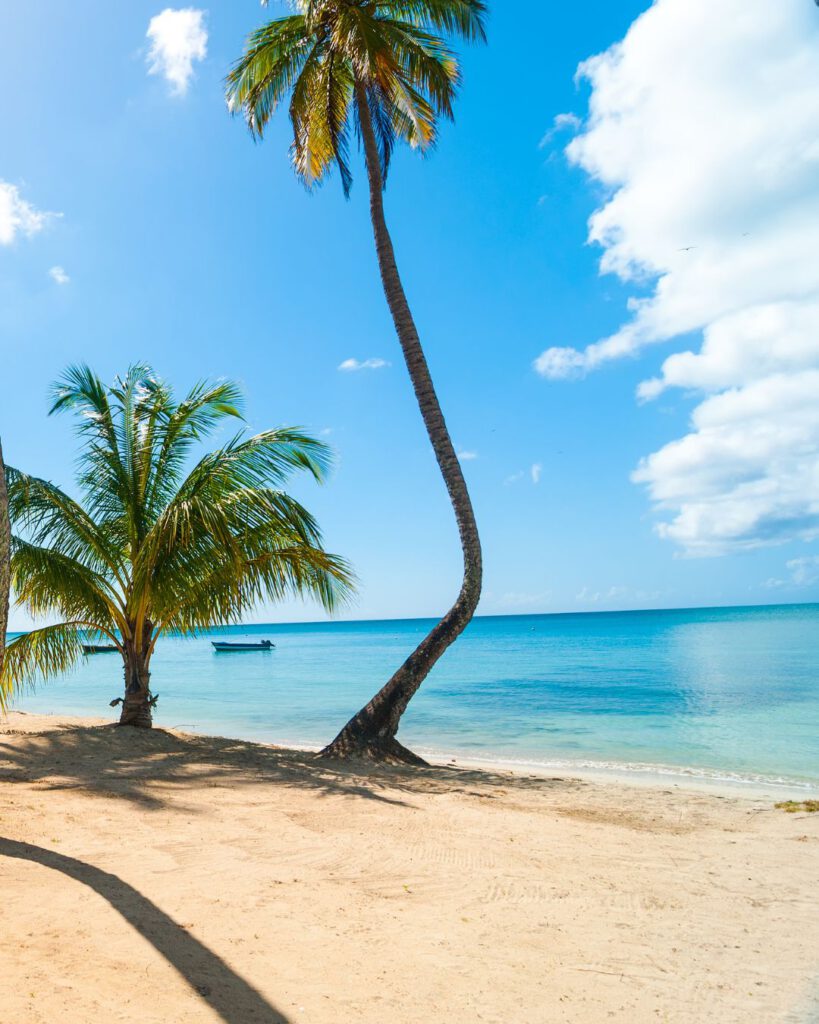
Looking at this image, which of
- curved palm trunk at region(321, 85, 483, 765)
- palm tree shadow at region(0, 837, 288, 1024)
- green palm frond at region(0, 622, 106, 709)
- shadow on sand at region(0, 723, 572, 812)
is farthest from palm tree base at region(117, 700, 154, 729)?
palm tree shadow at region(0, 837, 288, 1024)

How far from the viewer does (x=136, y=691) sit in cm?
1067

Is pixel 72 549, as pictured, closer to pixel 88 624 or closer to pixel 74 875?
pixel 88 624

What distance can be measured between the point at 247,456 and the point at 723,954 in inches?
332

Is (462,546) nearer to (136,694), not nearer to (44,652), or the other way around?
(136,694)

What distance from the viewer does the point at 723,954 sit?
3.72 metres

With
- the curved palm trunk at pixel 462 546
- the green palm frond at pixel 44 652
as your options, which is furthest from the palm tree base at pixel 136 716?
the curved palm trunk at pixel 462 546

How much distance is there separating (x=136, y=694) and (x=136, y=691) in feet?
0.15

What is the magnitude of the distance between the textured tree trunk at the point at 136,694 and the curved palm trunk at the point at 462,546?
9.73 feet

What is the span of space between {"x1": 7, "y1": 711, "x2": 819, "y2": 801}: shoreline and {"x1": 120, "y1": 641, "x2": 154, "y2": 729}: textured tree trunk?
324 millimetres

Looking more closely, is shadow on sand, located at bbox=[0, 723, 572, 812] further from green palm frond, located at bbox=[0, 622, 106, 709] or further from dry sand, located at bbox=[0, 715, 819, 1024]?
green palm frond, located at bbox=[0, 622, 106, 709]

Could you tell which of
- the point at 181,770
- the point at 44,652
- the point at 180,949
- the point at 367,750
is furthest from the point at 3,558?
the point at 44,652

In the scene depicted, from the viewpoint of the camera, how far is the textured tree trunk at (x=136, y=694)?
10578mm

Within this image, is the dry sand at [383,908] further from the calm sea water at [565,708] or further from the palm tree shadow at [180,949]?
the calm sea water at [565,708]

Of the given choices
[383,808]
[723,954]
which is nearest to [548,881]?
[723,954]
